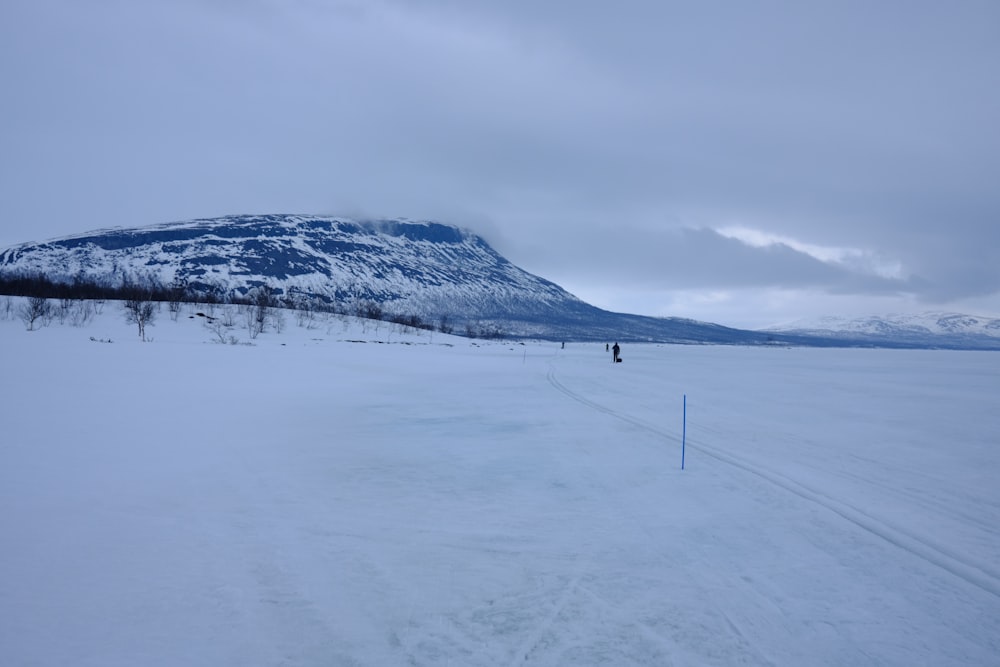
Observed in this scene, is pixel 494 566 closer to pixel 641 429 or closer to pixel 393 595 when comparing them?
pixel 393 595

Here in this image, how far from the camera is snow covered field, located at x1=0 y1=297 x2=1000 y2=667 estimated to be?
4.42 meters

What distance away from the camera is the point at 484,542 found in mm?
6516

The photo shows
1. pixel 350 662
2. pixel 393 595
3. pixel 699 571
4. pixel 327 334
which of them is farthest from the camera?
pixel 327 334

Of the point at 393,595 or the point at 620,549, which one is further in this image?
the point at 620,549

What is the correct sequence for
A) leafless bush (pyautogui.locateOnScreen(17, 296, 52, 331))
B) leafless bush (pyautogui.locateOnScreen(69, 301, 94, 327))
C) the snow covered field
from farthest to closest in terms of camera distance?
leafless bush (pyautogui.locateOnScreen(69, 301, 94, 327)), leafless bush (pyautogui.locateOnScreen(17, 296, 52, 331)), the snow covered field

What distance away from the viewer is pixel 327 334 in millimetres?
85750

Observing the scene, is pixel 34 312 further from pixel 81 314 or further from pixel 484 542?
pixel 484 542

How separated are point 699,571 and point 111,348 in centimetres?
4135

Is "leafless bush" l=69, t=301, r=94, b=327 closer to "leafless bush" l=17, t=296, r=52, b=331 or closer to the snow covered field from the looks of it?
"leafless bush" l=17, t=296, r=52, b=331

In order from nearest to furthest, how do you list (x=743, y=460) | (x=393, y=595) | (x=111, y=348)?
1. (x=393, y=595)
2. (x=743, y=460)
3. (x=111, y=348)

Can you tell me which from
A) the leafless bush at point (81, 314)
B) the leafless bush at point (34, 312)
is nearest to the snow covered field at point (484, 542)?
the leafless bush at point (34, 312)

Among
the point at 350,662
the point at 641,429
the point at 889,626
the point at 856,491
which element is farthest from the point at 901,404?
the point at 350,662

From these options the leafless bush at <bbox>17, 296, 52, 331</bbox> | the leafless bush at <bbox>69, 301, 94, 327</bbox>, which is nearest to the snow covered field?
the leafless bush at <bbox>17, 296, 52, 331</bbox>

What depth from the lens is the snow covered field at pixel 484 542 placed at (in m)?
4.42
